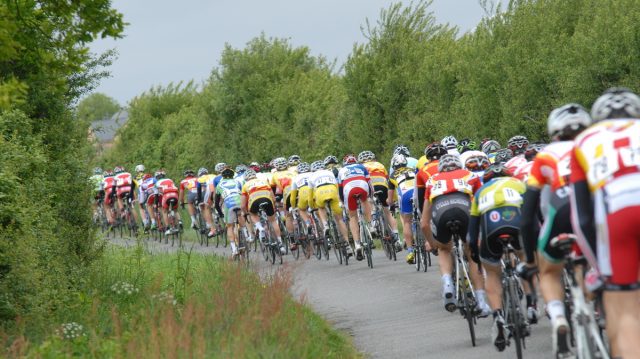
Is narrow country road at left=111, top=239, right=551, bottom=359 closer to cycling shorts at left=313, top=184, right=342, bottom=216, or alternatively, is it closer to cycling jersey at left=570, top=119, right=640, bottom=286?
cycling shorts at left=313, top=184, right=342, bottom=216

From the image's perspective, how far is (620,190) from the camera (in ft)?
21.3

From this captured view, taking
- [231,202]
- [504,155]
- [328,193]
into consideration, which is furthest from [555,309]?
[231,202]

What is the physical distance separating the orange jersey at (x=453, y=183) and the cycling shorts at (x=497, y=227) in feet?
5.44

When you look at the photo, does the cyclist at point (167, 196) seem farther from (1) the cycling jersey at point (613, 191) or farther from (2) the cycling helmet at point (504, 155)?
(1) the cycling jersey at point (613, 191)

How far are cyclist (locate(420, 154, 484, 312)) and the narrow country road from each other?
612mm

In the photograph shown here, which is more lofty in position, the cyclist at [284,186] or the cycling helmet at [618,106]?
the cyclist at [284,186]

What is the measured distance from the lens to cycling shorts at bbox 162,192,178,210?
3522 centimetres

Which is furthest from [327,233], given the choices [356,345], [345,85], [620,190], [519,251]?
[345,85]

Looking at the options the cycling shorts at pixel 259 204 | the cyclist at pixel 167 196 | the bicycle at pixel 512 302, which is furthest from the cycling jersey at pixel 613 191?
the cyclist at pixel 167 196

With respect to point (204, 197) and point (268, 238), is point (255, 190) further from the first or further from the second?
point (204, 197)

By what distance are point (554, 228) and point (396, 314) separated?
7255mm

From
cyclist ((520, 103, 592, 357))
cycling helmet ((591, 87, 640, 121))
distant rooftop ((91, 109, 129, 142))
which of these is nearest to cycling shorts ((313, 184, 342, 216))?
distant rooftop ((91, 109, 129, 142))

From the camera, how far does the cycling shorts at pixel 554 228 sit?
8188 mm

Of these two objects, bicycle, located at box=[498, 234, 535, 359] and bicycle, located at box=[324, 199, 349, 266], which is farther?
bicycle, located at box=[324, 199, 349, 266]
